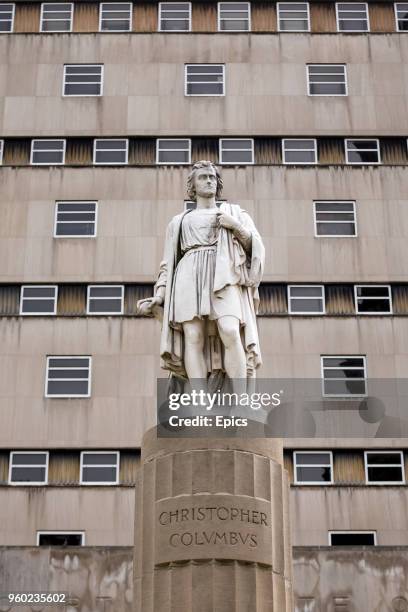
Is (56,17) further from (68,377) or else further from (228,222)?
(228,222)

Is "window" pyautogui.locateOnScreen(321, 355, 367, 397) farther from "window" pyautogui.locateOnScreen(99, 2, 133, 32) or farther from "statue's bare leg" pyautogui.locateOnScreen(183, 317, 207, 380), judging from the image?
"statue's bare leg" pyautogui.locateOnScreen(183, 317, 207, 380)

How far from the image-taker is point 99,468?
1563 inches

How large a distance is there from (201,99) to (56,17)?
25.9 ft

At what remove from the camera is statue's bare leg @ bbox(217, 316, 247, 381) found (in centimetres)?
1639

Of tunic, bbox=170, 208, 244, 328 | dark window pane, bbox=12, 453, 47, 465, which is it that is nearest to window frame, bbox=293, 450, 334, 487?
dark window pane, bbox=12, 453, 47, 465

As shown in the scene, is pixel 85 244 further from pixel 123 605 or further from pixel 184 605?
pixel 184 605

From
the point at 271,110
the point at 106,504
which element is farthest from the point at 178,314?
the point at 271,110

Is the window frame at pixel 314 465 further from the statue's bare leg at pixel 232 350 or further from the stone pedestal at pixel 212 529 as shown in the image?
the stone pedestal at pixel 212 529

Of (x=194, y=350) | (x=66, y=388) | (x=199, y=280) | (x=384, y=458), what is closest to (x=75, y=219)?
(x=66, y=388)

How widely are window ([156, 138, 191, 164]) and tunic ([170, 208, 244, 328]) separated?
90.7ft

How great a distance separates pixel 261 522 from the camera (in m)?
14.9

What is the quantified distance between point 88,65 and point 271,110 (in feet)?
26.7

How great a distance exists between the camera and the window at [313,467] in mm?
39688

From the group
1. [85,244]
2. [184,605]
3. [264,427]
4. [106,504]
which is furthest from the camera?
[85,244]
